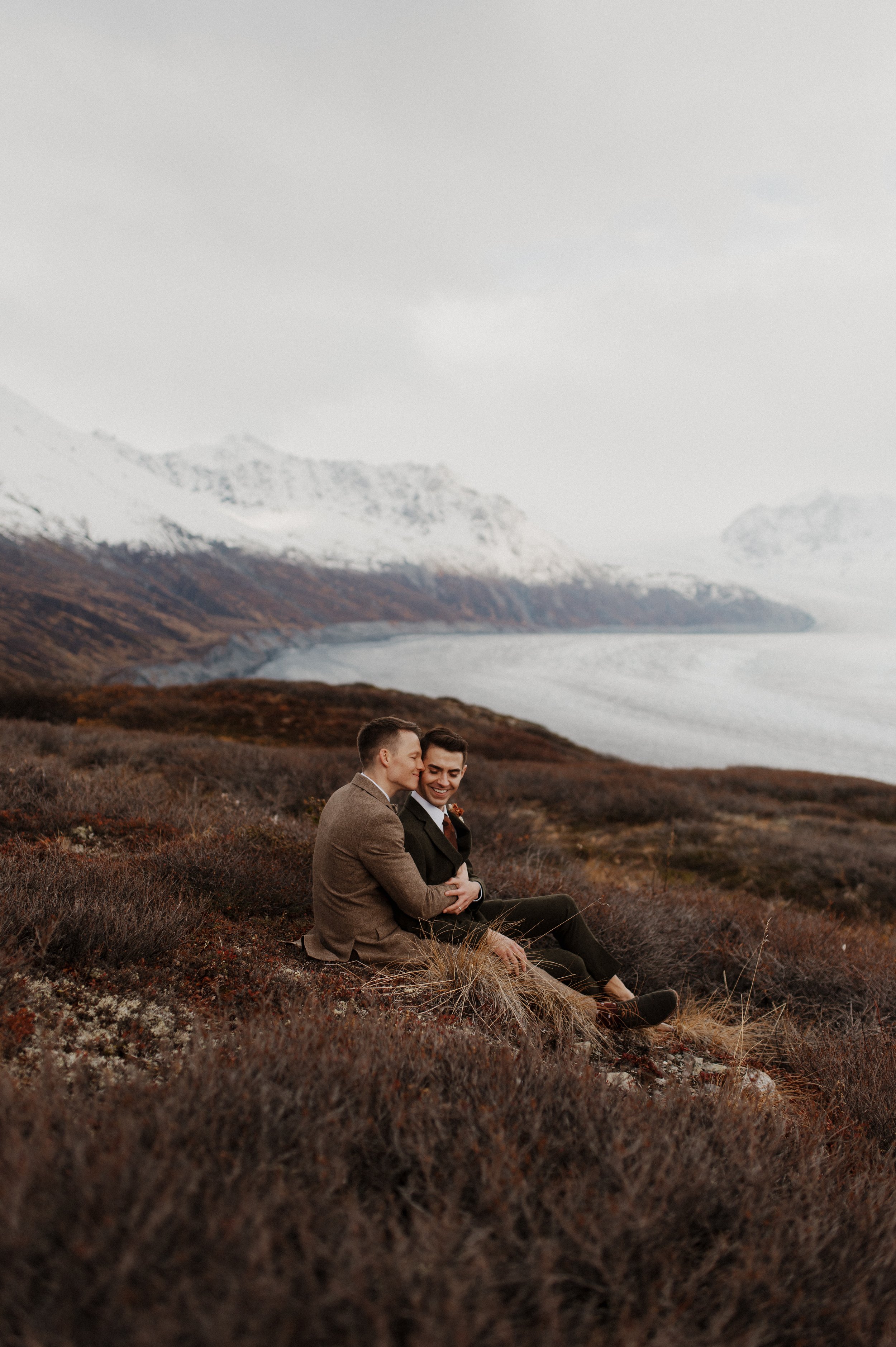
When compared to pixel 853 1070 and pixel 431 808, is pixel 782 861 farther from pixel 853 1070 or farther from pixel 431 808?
pixel 431 808

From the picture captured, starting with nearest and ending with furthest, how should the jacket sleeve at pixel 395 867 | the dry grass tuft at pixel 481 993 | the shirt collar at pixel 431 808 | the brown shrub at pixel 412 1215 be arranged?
the brown shrub at pixel 412 1215
the dry grass tuft at pixel 481 993
the jacket sleeve at pixel 395 867
the shirt collar at pixel 431 808

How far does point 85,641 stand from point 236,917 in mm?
→ 103950

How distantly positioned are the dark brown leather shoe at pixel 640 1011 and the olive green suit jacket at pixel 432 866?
0.90 metres

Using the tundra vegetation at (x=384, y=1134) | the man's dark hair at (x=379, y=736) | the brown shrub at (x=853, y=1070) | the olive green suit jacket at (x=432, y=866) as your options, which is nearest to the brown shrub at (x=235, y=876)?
the tundra vegetation at (x=384, y=1134)

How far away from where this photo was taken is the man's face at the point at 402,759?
3682 millimetres

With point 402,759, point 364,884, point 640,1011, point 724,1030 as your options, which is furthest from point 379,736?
point 724,1030

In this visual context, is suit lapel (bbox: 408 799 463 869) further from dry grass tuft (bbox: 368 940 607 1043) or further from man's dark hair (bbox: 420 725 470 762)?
dry grass tuft (bbox: 368 940 607 1043)

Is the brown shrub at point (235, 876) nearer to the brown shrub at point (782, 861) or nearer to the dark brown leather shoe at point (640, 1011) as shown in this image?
the dark brown leather shoe at point (640, 1011)

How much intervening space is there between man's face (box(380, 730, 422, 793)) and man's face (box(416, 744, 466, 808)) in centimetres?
21

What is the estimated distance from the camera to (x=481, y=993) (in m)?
3.46

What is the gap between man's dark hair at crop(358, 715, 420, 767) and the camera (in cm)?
370

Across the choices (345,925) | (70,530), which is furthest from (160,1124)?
(70,530)

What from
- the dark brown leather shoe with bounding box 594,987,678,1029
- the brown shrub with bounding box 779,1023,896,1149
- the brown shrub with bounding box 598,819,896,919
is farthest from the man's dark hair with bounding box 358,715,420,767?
the brown shrub with bounding box 598,819,896,919

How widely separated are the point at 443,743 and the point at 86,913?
2204 millimetres
